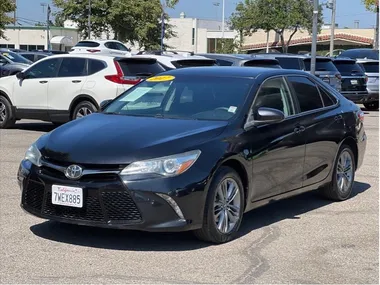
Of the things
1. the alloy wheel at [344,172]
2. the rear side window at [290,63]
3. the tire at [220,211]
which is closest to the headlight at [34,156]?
the tire at [220,211]

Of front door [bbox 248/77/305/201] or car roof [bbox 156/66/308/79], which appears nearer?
front door [bbox 248/77/305/201]

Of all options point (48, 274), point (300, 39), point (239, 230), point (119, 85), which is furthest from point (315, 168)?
point (300, 39)

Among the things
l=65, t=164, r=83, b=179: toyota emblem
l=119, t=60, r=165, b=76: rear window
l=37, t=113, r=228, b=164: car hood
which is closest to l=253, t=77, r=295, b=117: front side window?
l=37, t=113, r=228, b=164: car hood

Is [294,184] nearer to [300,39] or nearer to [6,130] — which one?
[6,130]

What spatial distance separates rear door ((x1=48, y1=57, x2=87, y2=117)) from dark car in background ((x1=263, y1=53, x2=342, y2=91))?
6.80 metres

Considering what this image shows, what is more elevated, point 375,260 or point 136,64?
point 136,64

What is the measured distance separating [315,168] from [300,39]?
6316cm

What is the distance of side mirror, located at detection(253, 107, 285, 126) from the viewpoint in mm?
6457

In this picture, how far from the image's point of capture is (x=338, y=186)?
26.3ft

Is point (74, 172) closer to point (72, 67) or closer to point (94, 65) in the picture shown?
point (94, 65)

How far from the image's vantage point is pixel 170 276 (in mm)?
5137

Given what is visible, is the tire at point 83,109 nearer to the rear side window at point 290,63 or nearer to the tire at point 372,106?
the rear side window at point 290,63

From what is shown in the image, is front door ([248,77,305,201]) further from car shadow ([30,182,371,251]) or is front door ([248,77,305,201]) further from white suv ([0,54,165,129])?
white suv ([0,54,165,129])

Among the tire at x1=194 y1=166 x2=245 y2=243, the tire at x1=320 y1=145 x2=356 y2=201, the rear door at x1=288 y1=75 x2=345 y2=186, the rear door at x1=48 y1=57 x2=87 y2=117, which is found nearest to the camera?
the tire at x1=194 y1=166 x2=245 y2=243
